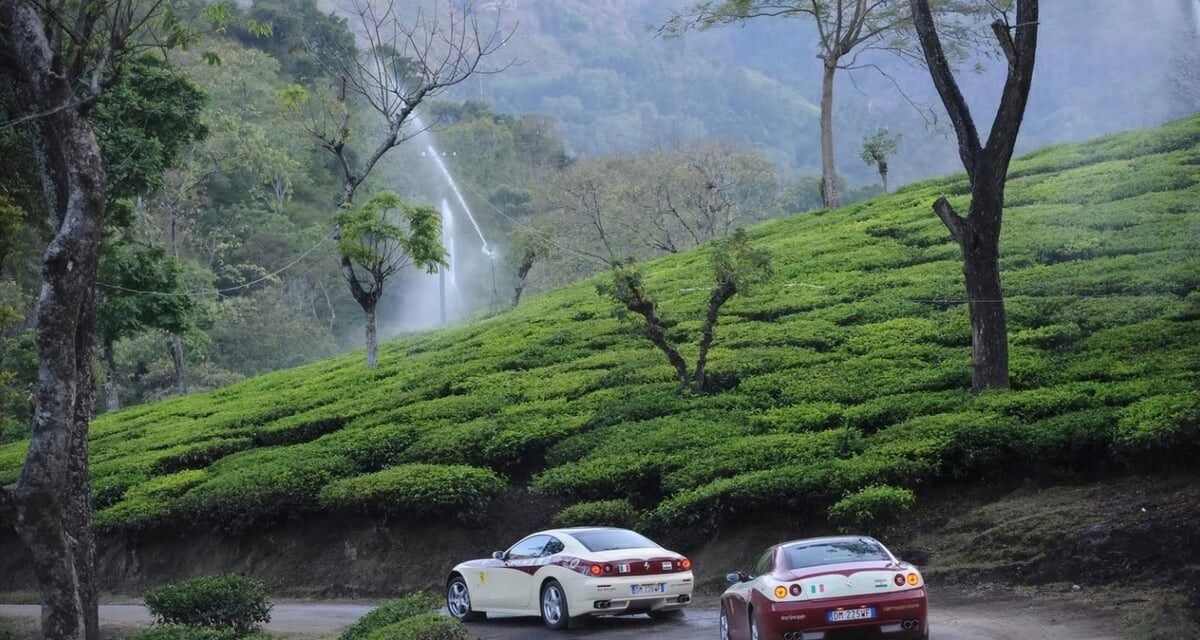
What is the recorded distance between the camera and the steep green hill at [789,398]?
15641 millimetres

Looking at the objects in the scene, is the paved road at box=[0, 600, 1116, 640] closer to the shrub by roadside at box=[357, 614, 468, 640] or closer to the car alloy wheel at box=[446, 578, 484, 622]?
the car alloy wheel at box=[446, 578, 484, 622]

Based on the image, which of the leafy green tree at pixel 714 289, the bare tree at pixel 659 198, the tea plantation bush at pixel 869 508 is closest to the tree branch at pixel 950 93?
the leafy green tree at pixel 714 289

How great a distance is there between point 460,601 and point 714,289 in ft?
23.9

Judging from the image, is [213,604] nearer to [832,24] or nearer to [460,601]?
[460,601]

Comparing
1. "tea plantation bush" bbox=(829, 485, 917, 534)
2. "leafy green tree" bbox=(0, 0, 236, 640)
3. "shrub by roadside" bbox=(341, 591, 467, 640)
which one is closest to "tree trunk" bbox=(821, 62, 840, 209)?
"tea plantation bush" bbox=(829, 485, 917, 534)

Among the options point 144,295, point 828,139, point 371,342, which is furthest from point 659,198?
point 144,295

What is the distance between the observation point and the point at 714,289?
2006cm

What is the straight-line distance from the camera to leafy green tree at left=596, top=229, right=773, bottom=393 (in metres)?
19.6

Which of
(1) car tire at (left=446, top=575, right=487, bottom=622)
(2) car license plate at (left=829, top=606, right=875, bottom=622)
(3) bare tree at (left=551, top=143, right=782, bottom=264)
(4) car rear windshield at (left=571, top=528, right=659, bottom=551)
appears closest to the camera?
(2) car license plate at (left=829, top=606, right=875, bottom=622)

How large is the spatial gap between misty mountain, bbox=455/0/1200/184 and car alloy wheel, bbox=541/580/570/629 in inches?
2025

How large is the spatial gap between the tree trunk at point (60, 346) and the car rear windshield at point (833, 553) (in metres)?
6.18

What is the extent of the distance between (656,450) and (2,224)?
9.46 meters

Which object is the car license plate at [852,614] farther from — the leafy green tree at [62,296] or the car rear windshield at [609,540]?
the leafy green tree at [62,296]

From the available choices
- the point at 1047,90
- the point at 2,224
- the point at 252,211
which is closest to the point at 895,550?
the point at 2,224
